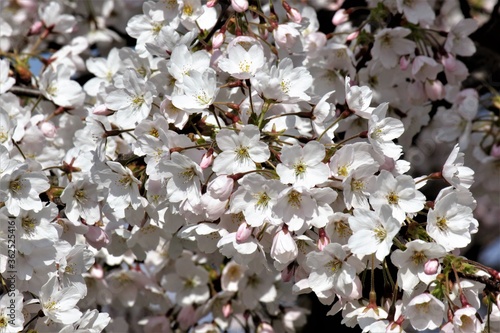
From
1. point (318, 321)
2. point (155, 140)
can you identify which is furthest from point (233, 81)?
point (318, 321)

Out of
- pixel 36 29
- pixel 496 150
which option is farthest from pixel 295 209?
pixel 36 29

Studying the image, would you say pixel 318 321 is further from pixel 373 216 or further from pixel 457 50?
pixel 373 216

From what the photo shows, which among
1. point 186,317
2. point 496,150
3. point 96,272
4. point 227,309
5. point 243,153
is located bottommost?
point 186,317

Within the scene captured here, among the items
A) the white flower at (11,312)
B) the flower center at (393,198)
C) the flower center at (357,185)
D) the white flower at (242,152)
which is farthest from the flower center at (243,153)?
the white flower at (11,312)

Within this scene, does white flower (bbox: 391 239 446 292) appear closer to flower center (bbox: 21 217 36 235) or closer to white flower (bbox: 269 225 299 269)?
white flower (bbox: 269 225 299 269)

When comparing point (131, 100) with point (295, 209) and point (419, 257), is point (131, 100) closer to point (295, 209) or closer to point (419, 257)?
point (295, 209)

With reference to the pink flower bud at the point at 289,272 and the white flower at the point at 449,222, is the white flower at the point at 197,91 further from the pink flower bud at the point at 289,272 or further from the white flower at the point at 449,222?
the white flower at the point at 449,222

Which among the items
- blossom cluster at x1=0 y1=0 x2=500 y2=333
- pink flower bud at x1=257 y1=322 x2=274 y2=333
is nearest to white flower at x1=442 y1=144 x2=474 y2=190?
blossom cluster at x1=0 y1=0 x2=500 y2=333
